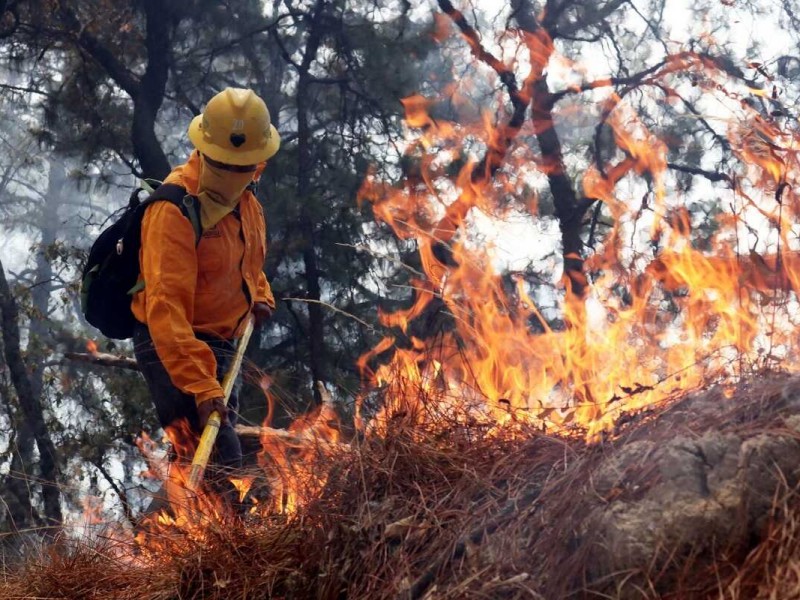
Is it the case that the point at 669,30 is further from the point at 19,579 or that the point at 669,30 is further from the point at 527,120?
the point at 19,579

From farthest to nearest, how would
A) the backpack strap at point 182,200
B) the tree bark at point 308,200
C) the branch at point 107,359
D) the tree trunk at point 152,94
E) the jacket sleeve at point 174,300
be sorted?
the tree bark at point 308,200 → the tree trunk at point 152,94 → the branch at point 107,359 → the backpack strap at point 182,200 → the jacket sleeve at point 174,300

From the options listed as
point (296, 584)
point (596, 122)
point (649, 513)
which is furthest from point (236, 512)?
point (596, 122)

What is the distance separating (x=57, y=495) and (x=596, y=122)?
6.34 meters

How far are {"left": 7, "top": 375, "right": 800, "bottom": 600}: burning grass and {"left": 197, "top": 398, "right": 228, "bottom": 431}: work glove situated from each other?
2.14ft

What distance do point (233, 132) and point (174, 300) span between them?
830 millimetres

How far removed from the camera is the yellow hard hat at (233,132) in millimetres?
4285

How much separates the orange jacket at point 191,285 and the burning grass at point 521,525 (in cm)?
82

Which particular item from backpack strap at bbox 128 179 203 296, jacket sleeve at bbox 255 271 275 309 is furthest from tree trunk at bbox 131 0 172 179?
backpack strap at bbox 128 179 203 296

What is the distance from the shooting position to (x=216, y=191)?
4.32 m

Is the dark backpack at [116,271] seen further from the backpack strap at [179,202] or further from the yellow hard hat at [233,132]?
the yellow hard hat at [233,132]

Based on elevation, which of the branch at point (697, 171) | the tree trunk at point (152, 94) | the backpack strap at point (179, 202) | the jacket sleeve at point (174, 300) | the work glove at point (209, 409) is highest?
the tree trunk at point (152, 94)

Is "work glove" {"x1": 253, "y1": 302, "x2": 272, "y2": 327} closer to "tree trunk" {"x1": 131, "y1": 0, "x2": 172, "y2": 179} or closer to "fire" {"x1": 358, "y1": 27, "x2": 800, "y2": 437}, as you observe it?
"fire" {"x1": 358, "y1": 27, "x2": 800, "y2": 437}

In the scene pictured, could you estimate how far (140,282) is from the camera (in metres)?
4.16

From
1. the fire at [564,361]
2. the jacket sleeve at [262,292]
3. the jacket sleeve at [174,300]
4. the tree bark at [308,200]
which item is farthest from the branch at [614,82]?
the jacket sleeve at [174,300]
